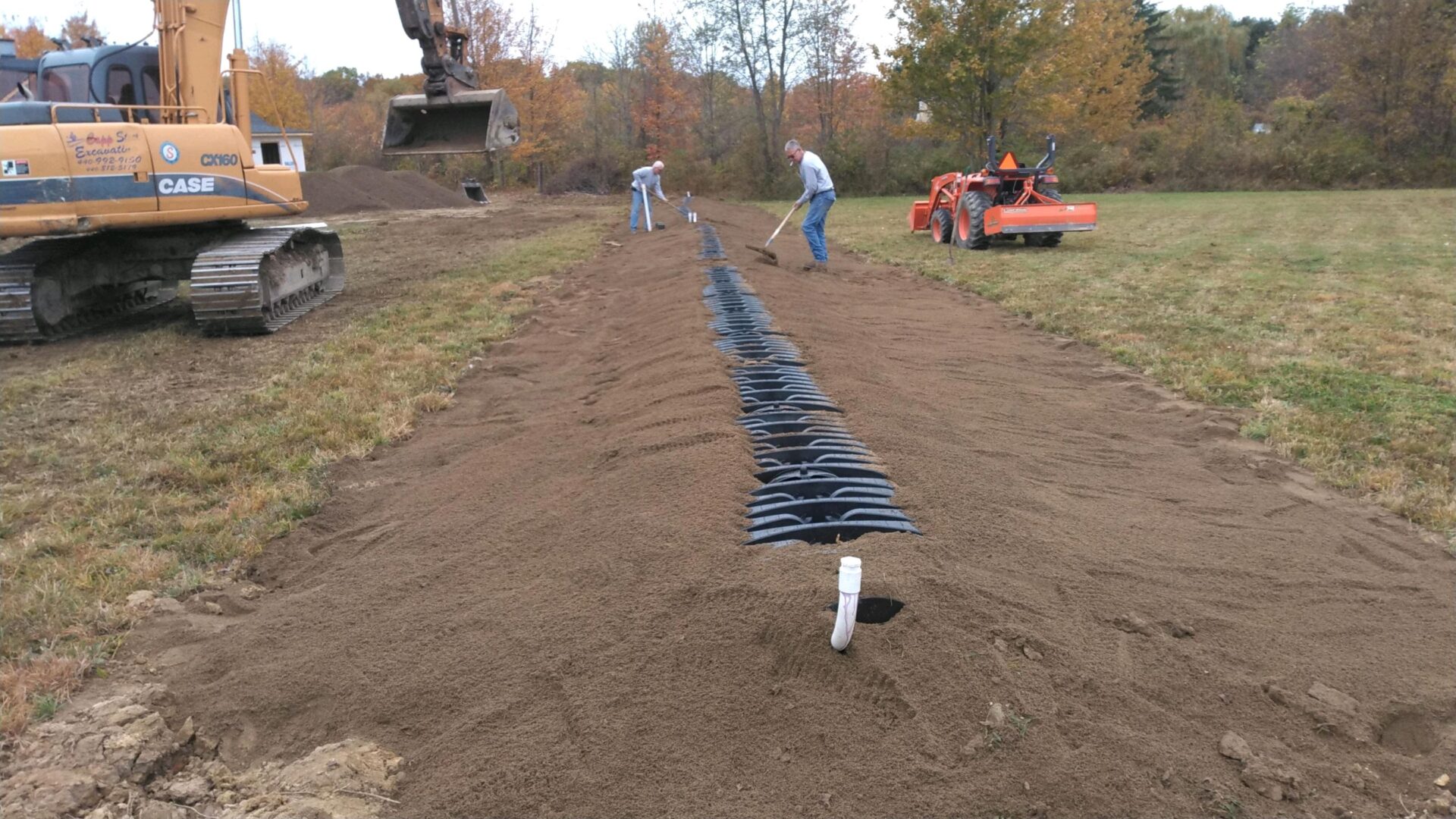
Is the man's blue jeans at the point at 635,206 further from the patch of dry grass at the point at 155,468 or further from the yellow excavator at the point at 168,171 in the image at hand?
the patch of dry grass at the point at 155,468

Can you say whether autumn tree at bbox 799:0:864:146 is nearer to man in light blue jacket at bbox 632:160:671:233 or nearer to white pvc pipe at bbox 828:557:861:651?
man in light blue jacket at bbox 632:160:671:233

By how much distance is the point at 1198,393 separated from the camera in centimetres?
670

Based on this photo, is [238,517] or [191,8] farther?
[191,8]

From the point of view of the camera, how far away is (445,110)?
1087 centimetres

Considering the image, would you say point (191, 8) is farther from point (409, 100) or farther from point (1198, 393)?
point (1198, 393)

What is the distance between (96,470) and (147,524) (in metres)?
1.14

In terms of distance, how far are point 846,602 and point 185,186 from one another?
896 centimetres

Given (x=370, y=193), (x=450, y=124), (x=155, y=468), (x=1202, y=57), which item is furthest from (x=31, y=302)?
(x=1202, y=57)

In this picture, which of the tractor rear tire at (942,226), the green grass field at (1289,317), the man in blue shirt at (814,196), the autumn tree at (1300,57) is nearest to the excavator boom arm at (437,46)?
the man in blue shirt at (814,196)

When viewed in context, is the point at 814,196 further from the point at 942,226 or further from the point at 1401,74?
the point at 1401,74

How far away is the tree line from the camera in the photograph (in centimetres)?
3142

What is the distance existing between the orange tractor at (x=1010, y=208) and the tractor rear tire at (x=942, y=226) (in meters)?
0.03

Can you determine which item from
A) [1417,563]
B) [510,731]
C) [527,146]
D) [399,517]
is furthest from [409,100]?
[527,146]

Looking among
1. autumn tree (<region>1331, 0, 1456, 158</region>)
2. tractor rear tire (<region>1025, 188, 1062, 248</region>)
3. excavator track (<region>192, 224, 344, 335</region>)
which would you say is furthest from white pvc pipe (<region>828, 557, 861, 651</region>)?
autumn tree (<region>1331, 0, 1456, 158</region>)
